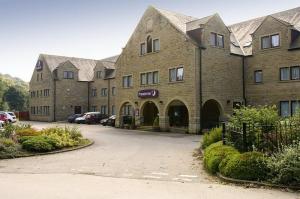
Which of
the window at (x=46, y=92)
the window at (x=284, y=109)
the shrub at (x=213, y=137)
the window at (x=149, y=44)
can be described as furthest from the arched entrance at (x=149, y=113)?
the window at (x=46, y=92)

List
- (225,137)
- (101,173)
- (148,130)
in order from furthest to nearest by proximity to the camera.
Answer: (148,130), (225,137), (101,173)

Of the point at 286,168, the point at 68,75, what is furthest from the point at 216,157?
the point at 68,75

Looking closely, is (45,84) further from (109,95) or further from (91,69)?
(109,95)

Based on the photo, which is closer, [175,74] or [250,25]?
[175,74]

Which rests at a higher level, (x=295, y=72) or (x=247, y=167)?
(x=295, y=72)

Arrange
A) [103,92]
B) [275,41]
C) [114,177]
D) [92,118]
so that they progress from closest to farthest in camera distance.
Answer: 1. [114,177]
2. [275,41]
3. [92,118]
4. [103,92]

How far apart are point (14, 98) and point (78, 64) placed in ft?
85.7

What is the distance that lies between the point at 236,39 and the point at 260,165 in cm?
2820

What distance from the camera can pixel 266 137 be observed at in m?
13.3

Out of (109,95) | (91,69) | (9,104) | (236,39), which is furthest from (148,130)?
(9,104)

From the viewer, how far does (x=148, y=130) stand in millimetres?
34906

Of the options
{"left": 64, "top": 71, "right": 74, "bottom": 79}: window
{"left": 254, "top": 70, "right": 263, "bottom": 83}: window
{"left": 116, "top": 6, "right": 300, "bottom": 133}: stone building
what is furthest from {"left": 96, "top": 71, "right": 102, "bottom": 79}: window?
{"left": 254, "top": 70, "right": 263, "bottom": 83}: window

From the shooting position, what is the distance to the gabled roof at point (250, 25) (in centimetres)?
3279

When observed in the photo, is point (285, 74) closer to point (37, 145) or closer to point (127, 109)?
point (127, 109)
